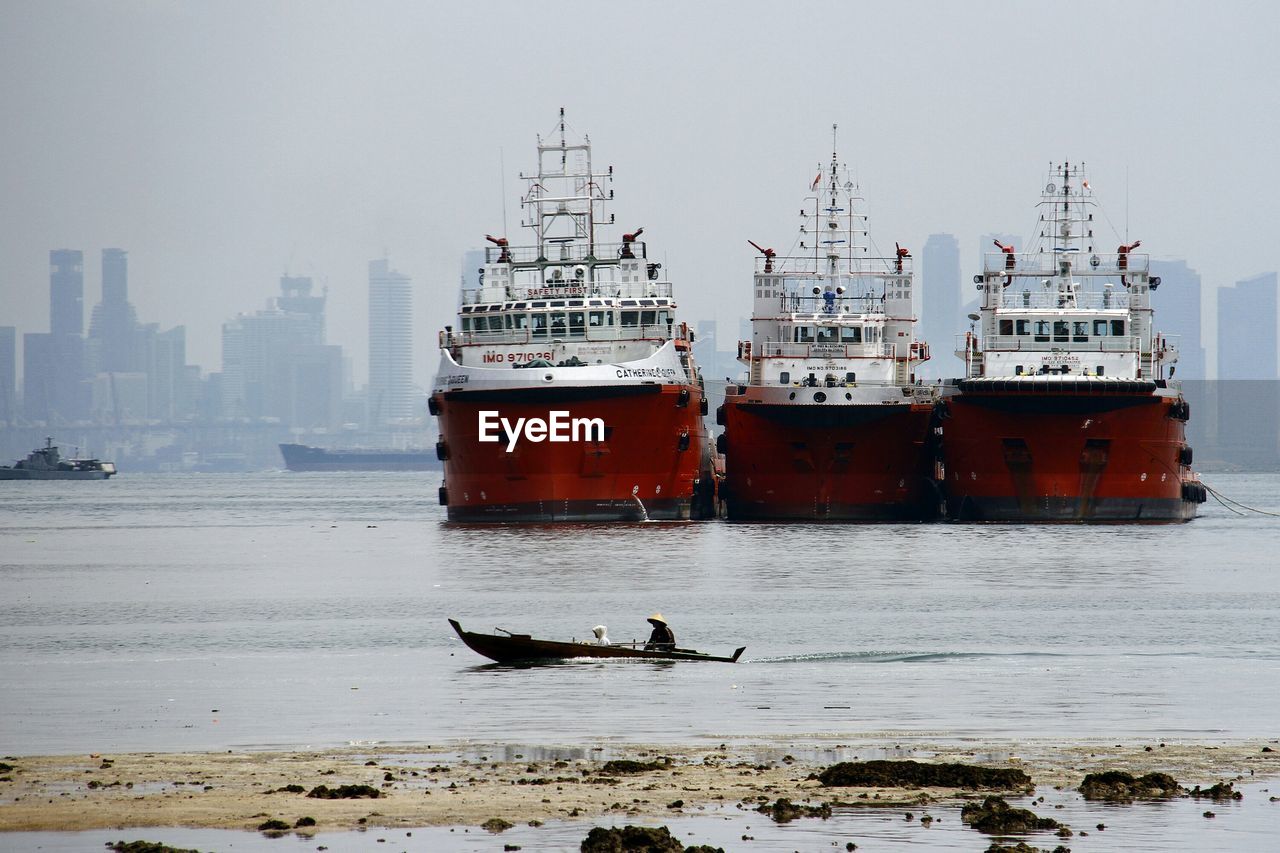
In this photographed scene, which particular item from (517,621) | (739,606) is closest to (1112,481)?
(739,606)

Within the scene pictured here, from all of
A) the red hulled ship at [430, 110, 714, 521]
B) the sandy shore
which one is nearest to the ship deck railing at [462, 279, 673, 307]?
the red hulled ship at [430, 110, 714, 521]

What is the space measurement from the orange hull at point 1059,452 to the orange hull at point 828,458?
242cm

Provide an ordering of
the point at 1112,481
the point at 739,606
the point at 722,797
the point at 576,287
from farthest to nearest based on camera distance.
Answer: the point at 576,287, the point at 1112,481, the point at 739,606, the point at 722,797

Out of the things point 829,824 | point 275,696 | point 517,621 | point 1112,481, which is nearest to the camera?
point 829,824

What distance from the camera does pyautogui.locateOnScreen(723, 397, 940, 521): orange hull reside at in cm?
7538

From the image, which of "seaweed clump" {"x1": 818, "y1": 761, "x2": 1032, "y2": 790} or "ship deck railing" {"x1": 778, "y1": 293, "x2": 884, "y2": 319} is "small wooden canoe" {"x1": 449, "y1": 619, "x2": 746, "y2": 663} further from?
"ship deck railing" {"x1": 778, "y1": 293, "x2": 884, "y2": 319}

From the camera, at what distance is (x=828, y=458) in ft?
250

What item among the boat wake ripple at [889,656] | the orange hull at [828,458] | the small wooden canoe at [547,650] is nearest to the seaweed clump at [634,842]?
the small wooden canoe at [547,650]

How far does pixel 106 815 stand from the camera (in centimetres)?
1962

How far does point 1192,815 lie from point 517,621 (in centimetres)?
2649

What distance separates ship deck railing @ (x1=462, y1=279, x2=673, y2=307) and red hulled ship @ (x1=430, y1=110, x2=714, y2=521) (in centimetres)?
8

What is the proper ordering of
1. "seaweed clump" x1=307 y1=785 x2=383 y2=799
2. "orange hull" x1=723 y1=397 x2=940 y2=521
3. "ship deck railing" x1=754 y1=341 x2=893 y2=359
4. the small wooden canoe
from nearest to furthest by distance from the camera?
"seaweed clump" x1=307 y1=785 x2=383 y2=799 → the small wooden canoe → "orange hull" x1=723 y1=397 x2=940 y2=521 → "ship deck railing" x1=754 y1=341 x2=893 y2=359

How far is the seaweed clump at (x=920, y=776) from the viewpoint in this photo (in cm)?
2108

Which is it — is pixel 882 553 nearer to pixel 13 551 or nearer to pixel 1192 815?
pixel 13 551
